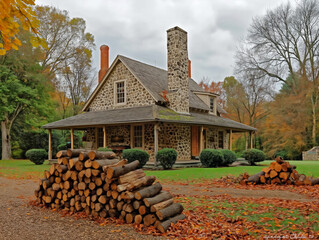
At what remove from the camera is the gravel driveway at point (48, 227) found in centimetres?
449

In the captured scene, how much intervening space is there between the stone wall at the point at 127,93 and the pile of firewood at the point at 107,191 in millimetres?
12681

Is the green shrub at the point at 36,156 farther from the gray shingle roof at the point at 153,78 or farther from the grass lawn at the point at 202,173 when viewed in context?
the grass lawn at the point at 202,173

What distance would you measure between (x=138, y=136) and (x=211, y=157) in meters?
5.11

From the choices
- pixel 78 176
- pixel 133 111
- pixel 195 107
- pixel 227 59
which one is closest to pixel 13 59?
pixel 133 111

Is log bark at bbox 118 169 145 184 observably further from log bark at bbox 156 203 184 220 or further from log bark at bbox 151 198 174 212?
log bark at bbox 156 203 184 220

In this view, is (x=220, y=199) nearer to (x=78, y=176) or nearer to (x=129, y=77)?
(x=78, y=176)

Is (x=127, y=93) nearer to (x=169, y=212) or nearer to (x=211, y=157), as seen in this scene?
(x=211, y=157)

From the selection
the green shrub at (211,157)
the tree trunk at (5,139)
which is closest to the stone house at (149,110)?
the green shrub at (211,157)

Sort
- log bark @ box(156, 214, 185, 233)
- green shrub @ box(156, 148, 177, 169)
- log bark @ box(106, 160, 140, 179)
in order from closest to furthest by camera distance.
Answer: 1. log bark @ box(156, 214, 185, 233)
2. log bark @ box(106, 160, 140, 179)
3. green shrub @ box(156, 148, 177, 169)

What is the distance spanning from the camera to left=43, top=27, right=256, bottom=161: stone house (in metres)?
17.5

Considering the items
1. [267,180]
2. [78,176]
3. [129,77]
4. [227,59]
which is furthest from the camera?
[227,59]

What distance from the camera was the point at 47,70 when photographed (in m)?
29.5

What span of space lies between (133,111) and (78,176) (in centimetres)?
1237

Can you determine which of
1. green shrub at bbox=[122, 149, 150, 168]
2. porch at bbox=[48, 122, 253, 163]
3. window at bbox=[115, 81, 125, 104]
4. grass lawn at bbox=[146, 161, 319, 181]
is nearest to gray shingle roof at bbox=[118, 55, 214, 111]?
window at bbox=[115, 81, 125, 104]
